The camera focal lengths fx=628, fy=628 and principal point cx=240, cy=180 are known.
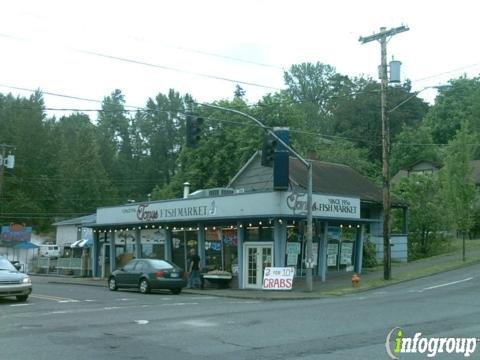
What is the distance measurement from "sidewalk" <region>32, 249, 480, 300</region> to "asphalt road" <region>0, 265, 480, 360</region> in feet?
15.0

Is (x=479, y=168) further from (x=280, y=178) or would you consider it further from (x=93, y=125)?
(x=93, y=125)

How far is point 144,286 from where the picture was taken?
1038 inches

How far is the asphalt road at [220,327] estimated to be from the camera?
10.6 meters

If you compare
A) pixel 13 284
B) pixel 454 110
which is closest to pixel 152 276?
pixel 13 284

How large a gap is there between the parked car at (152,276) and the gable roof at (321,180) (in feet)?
34.1

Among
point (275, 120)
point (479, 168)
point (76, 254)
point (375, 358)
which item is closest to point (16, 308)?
point (375, 358)

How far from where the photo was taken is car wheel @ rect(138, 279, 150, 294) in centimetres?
2623

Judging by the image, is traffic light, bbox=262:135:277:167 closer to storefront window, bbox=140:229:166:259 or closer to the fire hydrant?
the fire hydrant

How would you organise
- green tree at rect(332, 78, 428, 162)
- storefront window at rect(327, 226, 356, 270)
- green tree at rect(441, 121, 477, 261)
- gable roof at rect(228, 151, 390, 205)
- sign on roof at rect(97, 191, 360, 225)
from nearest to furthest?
sign on roof at rect(97, 191, 360, 225) → storefront window at rect(327, 226, 356, 270) → green tree at rect(441, 121, 477, 261) → gable roof at rect(228, 151, 390, 205) → green tree at rect(332, 78, 428, 162)

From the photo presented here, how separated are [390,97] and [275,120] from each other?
27.7m

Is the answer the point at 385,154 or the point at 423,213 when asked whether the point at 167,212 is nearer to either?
the point at 385,154

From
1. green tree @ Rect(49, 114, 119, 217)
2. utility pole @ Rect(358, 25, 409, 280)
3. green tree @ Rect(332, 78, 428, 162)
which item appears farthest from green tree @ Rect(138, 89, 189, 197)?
utility pole @ Rect(358, 25, 409, 280)

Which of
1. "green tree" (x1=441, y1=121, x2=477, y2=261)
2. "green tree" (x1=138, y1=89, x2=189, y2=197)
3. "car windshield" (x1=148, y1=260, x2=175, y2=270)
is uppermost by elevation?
"green tree" (x1=138, y1=89, x2=189, y2=197)

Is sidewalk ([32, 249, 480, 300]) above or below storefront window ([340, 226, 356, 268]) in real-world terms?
below
